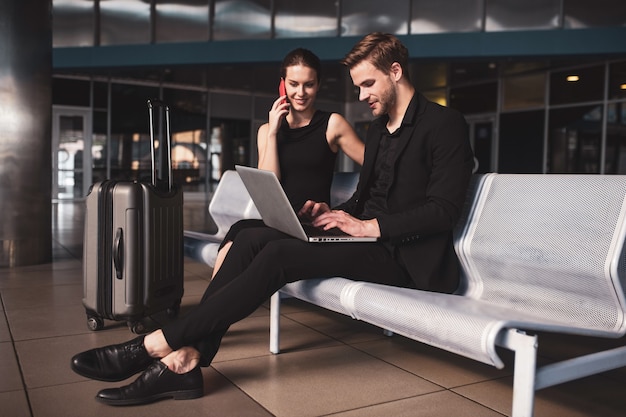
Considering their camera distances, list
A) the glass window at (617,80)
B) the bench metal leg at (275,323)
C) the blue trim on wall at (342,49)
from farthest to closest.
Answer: the glass window at (617,80) → the blue trim on wall at (342,49) → the bench metal leg at (275,323)

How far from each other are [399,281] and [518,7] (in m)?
10.6

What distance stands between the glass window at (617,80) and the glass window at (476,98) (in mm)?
2992

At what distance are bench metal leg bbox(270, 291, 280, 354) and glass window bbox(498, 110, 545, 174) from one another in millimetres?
11627

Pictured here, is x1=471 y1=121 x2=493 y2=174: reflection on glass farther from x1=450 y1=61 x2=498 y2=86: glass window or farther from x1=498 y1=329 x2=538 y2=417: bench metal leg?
x1=498 y1=329 x2=538 y2=417: bench metal leg

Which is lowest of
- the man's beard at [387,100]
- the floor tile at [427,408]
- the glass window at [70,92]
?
the floor tile at [427,408]

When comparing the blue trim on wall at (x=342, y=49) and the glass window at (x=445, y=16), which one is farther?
the glass window at (x=445, y=16)

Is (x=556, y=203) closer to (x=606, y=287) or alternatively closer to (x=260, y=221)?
(x=606, y=287)

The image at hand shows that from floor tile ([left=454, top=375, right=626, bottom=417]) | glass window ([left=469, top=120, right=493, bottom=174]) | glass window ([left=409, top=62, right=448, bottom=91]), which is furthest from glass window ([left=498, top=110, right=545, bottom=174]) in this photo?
floor tile ([left=454, top=375, right=626, bottom=417])

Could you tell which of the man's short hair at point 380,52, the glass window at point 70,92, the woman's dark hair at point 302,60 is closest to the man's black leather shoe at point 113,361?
the man's short hair at point 380,52

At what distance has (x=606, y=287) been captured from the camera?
178 centimetres

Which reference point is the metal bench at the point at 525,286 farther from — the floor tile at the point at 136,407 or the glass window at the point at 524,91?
the glass window at the point at 524,91

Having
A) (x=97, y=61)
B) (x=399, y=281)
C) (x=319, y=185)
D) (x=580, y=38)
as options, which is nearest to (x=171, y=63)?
(x=97, y=61)

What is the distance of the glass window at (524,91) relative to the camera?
12.9m

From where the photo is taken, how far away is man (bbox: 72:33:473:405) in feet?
6.42
